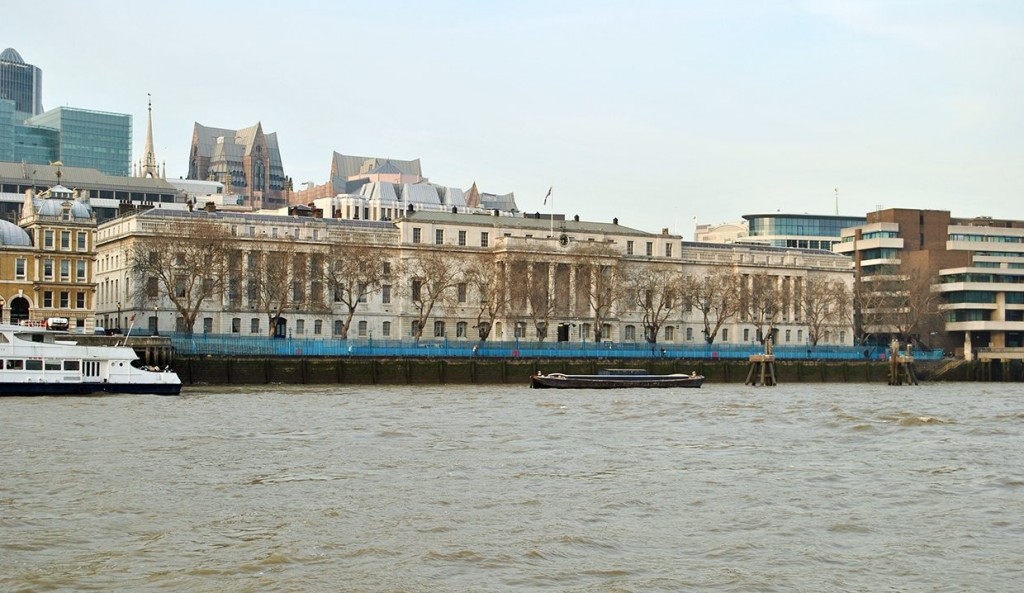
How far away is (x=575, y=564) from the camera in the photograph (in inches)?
958

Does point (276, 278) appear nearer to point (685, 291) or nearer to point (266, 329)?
point (266, 329)

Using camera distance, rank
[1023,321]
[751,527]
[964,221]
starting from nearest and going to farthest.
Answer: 1. [751,527]
2. [1023,321]
3. [964,221]

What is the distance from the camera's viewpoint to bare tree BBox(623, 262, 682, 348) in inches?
4774

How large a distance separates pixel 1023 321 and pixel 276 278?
79625 mm

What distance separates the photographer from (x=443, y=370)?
9062cm

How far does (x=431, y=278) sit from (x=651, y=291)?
814 inches

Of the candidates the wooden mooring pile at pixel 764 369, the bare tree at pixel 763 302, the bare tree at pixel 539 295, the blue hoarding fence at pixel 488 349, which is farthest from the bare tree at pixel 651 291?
the wooden mooring pile at pixel 764 369

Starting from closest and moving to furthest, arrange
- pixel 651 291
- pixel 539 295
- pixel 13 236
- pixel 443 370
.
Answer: pixel 443 370 → pixel 13 236 → pixel 539 295 → pixel 651 291

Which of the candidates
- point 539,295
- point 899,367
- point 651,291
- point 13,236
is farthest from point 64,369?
point 899,367

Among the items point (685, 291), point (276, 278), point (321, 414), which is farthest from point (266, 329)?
point (321, 414)

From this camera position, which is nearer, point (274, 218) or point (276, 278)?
point (276, 278)

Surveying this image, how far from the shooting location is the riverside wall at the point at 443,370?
8331cm

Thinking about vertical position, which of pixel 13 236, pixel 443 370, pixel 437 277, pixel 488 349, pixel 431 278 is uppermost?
pixel 13 236

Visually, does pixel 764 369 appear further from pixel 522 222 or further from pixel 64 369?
pixel 64 369
